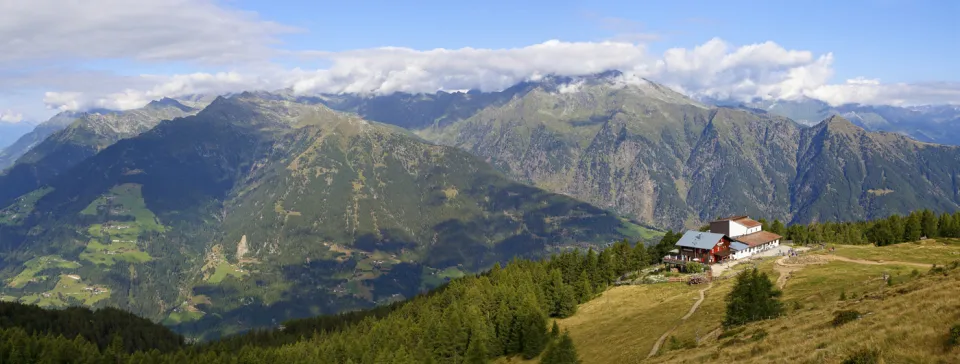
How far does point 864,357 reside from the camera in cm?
2881

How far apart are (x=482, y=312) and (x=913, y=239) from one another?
109158 millimetres

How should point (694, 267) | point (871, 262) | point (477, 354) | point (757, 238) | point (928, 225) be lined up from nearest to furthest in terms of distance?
1. point (477, 354)
2. point (871, 262)
3. point (694, 267)
4. point (757, 238)
5. point (928, 225)

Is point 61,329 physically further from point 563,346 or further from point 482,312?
point 563,346

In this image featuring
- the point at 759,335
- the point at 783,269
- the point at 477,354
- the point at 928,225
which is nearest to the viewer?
the point at 759,335

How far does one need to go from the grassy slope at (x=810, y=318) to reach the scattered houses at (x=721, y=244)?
51.4ft

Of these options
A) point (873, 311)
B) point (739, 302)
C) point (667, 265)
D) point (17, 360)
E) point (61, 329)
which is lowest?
point (61, 329)

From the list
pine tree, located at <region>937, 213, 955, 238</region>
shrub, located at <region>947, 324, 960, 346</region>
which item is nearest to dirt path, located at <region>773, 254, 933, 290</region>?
pine tree, located at <region>937, 213, 955, 238</region>

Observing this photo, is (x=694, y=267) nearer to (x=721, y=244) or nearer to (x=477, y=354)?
(x=721, y=244)

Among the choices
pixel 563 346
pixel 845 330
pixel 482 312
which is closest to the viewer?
pixel 845 330

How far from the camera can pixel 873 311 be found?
42.7 meters

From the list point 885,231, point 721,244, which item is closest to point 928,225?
point 885,231

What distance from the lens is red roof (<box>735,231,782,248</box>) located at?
12850cm

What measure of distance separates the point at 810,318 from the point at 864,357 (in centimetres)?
2275

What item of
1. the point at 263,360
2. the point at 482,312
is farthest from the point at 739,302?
the point at 263,360
